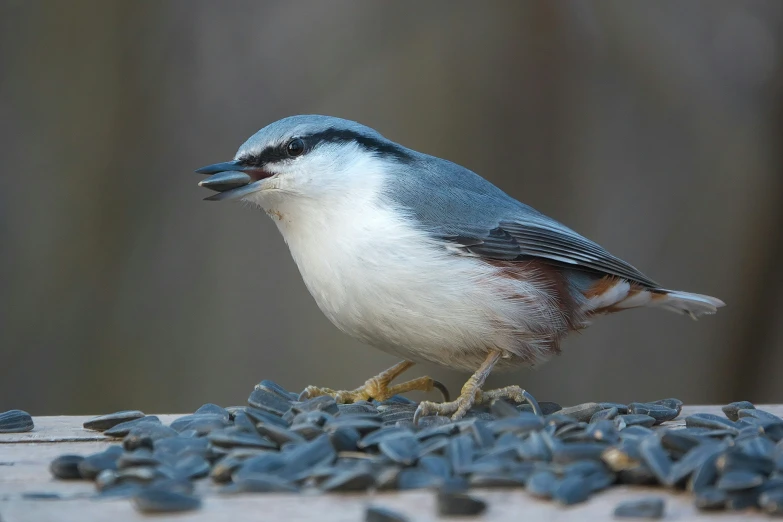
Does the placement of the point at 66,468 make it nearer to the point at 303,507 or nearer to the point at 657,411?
the point at 303,507

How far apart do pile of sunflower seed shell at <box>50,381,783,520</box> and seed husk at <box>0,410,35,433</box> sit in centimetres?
35

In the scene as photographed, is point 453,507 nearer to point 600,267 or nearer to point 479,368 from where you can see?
point 479,368

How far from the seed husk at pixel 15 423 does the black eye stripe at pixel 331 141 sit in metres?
1.18

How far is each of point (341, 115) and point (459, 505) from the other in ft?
14.2

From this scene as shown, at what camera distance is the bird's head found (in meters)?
3.32

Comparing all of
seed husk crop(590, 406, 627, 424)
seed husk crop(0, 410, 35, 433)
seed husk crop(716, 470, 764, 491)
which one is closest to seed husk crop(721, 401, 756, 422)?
seed husk crop(590, 406, 627, 424)

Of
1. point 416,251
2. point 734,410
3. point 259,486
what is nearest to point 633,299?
point 734,410

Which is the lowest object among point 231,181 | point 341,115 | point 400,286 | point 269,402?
point 269,402

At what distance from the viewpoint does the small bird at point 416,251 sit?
3148 millimetres

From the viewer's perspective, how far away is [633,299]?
12.7 ft

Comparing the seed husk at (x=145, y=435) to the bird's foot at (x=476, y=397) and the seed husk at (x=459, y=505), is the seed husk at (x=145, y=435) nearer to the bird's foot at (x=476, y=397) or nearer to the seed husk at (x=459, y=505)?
the bird's foot at (x=476, y=397)

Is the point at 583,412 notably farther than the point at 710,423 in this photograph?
Yes

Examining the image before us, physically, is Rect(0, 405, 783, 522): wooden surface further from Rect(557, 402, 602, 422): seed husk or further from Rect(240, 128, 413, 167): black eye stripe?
Rect(240, 128, 413, 167): black eye stripe

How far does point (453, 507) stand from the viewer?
1.92 metres
